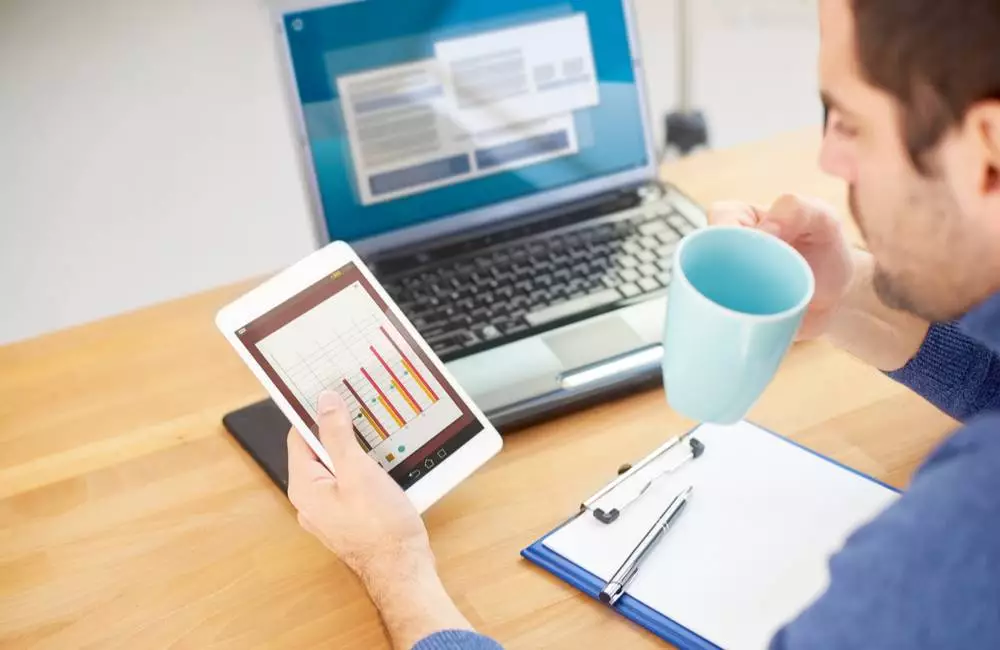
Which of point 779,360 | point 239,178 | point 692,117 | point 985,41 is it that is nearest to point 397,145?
point 779,360

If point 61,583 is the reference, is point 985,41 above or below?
above

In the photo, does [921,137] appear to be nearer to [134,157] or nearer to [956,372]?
[956,372]

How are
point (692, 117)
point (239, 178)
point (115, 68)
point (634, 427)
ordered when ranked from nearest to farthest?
point (634, 427) < point (115, 68) < point (239, 178) < point (692, 117)

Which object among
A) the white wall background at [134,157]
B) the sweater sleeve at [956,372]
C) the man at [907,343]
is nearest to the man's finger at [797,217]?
the man at [907,343]

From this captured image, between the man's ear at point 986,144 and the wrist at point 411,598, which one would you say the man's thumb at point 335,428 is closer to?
the wrist at point 411,598

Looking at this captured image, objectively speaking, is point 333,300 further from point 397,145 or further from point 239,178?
point 239,178

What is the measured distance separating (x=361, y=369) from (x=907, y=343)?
0.45m

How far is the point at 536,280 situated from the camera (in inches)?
39.1

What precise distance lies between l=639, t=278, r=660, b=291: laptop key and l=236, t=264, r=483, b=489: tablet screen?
0.84 ft

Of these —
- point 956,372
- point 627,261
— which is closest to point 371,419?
point 627,261

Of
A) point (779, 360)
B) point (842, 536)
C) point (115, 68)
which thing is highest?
point (115, 68)

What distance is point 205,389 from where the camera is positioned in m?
0.95

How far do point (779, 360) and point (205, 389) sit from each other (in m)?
→ 0.52

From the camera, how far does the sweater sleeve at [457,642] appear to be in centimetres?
66
